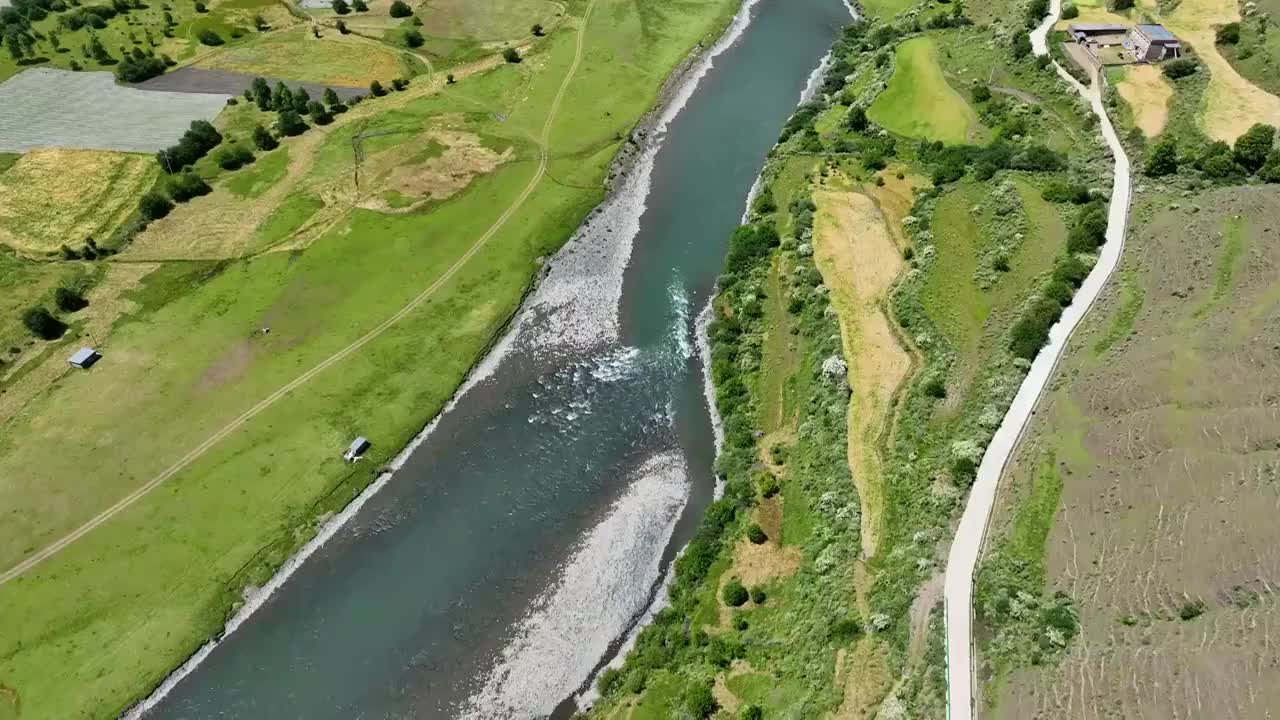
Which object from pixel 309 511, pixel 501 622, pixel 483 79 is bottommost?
pixel 501 622

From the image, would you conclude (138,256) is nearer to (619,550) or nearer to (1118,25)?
(619,550)

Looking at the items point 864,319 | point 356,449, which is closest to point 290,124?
point 356,449

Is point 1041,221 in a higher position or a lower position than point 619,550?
higher

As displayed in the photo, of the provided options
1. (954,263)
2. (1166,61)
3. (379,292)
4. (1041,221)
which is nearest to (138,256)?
(379,292)

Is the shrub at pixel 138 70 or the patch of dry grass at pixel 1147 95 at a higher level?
the shrub at pixel 138 70

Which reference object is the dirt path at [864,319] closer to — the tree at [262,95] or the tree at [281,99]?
the tree at [281,99]

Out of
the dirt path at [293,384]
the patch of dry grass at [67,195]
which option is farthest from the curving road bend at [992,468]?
the patch of dry grass at [67,195]

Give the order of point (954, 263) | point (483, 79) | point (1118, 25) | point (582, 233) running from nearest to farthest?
point (954, 263), point (582, 233), point (1118, 25), point (483, 79)
